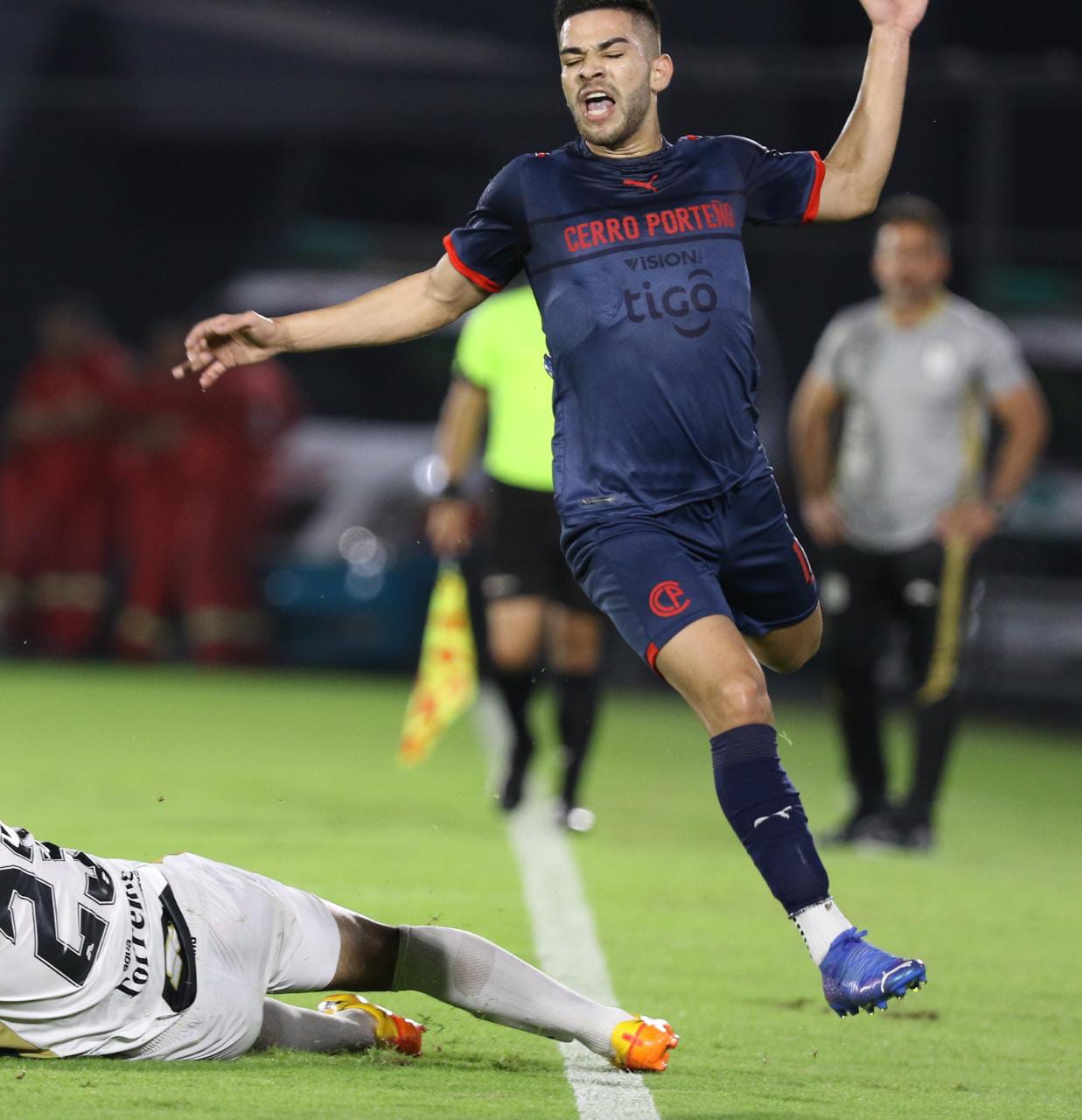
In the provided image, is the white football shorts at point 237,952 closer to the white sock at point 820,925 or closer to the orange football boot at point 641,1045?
the orange football boot at point 641,1045

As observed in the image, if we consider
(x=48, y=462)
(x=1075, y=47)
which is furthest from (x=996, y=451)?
(x=48, y=462)

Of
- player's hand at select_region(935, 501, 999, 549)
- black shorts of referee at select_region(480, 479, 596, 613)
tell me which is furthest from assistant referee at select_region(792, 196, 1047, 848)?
black shorts of referee at select_region(480, 479, 596, 613)

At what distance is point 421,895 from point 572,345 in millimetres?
2464

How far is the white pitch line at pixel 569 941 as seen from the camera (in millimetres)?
4789

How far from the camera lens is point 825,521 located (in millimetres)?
9375

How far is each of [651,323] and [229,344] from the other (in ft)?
3.20

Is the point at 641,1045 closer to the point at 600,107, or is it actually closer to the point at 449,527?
the point at 600,107

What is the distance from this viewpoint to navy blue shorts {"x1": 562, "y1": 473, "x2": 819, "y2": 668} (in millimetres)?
5199

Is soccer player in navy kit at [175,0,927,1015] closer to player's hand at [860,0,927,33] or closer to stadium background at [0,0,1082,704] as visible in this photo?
player's hand at [860,0,927,33]

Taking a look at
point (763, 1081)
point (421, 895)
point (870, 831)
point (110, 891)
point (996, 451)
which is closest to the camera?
point (110, 891)

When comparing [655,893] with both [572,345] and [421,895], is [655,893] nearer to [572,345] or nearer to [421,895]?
[421,895]

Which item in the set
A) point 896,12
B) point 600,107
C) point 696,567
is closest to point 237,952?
point 696,567

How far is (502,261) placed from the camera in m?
5.57

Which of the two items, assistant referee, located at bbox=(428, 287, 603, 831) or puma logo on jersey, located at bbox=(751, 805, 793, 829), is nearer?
puma logo on jersey, located at bbox=(751, 805, 793, 829)
